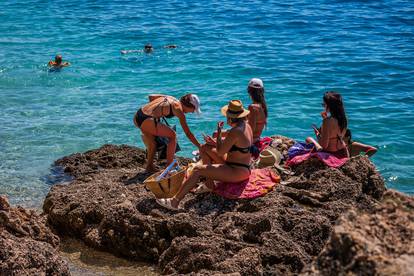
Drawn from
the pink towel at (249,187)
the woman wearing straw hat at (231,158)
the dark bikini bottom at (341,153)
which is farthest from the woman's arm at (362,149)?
the woman wearing straw hat at (231,158)

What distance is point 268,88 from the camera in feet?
59.2

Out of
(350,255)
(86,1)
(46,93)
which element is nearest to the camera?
(350,255)

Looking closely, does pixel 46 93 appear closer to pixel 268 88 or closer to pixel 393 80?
pixel 268 88

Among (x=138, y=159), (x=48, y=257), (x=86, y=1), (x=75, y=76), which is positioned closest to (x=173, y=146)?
(x=138, y=159)

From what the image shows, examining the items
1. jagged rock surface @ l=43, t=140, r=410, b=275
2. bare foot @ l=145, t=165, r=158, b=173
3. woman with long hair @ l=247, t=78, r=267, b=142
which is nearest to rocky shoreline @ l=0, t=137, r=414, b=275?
jagged rock surface @ l=43, t=140, r=410, b=275

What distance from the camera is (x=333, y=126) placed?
9703 mm

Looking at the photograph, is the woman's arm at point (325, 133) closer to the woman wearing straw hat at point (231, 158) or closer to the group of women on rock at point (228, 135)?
the group of women on rock at point (228, 135)

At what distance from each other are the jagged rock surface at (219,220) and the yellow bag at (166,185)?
165mm

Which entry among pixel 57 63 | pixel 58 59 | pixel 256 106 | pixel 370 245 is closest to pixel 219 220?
pixel 256 106

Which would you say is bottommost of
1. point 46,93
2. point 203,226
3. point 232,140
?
point 46,93

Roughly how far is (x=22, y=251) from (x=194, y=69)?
532 inches

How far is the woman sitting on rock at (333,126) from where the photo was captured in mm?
9586

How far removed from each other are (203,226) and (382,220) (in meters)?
4.23

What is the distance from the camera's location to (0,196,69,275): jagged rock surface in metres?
6.71
